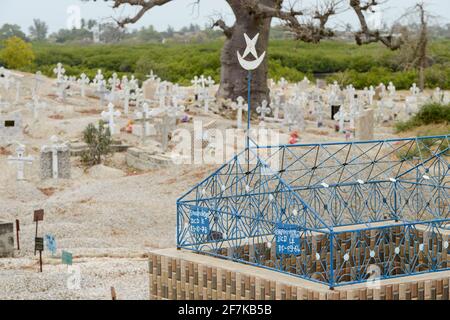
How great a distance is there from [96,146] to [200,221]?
12.2m

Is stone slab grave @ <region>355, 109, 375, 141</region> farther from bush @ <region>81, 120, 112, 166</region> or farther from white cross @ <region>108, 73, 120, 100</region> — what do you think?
white cross @ <region>108, 73, 120, 100</region>

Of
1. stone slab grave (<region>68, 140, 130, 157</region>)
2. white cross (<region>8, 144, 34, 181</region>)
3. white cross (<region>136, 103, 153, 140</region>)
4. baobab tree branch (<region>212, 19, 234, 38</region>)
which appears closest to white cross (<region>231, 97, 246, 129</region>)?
white cross (<region>136, 103, 153, 140</region>)

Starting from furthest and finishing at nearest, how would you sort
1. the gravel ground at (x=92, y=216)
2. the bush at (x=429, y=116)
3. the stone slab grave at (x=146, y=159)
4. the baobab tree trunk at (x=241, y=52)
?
1. the baobab tree trunk at (x=241, y=52)
2. the bush at (x=429, y=116)
3. the stone slab grave at (x=146, y=159)
4. the gravel ground at (x=92, y=216)

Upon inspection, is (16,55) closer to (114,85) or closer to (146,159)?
(114,85)

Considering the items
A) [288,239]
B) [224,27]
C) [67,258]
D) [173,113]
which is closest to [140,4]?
[224,27]

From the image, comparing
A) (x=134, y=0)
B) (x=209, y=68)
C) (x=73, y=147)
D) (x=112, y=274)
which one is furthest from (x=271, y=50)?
(x=112, y=274)

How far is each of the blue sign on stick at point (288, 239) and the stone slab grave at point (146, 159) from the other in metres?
11.5

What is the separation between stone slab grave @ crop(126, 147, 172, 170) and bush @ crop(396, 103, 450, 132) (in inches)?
260

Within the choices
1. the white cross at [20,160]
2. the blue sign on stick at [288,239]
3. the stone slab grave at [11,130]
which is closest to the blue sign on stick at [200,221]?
the blue sign on stick at [288,239]

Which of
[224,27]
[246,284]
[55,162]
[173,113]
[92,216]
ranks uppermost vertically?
[224,27]

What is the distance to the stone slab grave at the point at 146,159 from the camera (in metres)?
23.0

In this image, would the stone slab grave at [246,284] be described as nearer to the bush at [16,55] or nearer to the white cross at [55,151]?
the white cross at [55,151]

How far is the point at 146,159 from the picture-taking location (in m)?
23.5
